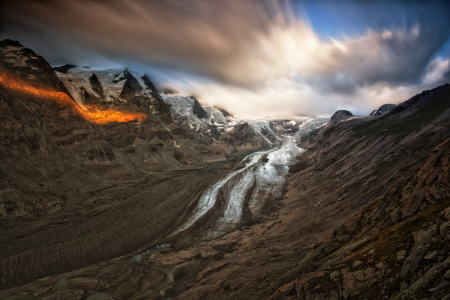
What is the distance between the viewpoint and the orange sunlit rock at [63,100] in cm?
6569

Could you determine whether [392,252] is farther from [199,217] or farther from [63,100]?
[63,100]

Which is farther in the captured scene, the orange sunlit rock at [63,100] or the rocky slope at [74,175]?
the orange sunlit rock at [63,100]

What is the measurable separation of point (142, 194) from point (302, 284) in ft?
174

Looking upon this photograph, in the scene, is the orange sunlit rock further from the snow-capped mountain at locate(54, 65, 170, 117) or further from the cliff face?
the cliff face

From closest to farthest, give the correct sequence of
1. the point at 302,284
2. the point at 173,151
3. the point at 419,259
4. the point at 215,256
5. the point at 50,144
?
the point at 419,259, the point at 302,284, the point at 215,256, the point at 50,144, the point at 173,151

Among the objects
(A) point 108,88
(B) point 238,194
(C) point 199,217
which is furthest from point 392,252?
(A) point 108,88

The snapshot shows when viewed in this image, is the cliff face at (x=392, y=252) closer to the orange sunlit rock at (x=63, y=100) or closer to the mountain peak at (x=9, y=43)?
the orange sunlit rock at (x=63, y=100)

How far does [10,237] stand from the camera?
121ft

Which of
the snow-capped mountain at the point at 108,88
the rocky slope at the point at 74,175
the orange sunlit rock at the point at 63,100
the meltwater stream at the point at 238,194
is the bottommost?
the meltwater stream at the point at 238,194

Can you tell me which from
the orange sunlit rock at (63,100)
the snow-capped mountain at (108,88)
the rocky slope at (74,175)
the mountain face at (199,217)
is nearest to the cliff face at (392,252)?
the mountain face at (199,217)

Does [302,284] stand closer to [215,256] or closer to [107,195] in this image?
[215,256]

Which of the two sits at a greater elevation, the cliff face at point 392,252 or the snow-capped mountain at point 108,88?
the snow-capped mountain at point 108,88

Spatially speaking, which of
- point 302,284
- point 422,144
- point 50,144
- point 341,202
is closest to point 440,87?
point 422,144

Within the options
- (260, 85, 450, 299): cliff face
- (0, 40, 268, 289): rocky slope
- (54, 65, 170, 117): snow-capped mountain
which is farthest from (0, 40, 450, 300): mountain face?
(54, 65, 170, 117): snow-capped mountain
